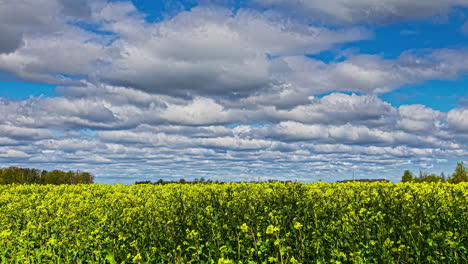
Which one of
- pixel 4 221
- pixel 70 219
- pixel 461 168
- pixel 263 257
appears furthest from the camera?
pixel 461 168

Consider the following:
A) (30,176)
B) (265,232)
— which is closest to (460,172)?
(265,232)

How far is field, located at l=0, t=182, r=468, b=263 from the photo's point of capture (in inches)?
246

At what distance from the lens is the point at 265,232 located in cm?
766

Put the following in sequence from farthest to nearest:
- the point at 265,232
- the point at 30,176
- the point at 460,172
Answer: the point at 30,176 < the point at 460,172 < the point at 265,232

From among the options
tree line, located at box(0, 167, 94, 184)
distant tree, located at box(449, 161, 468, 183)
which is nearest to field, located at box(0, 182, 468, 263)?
distant tree, located at box(449, 161, 468, 183)

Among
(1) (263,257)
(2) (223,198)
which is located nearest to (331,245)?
(1) (263,257)

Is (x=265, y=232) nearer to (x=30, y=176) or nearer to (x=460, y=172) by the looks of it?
(x=460, y=172)

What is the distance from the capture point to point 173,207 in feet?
35.3

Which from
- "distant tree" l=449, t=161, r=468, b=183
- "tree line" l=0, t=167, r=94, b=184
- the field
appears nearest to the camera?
the field

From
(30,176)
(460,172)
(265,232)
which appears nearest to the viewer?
(265,232)

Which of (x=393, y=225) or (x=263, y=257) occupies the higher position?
(x=393, y=225)

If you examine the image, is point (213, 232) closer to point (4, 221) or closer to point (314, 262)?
point (314, 262)

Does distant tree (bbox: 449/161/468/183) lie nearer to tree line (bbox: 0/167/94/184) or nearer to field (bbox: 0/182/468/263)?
field (bbox: 0/182/468/263)

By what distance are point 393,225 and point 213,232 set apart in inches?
150
